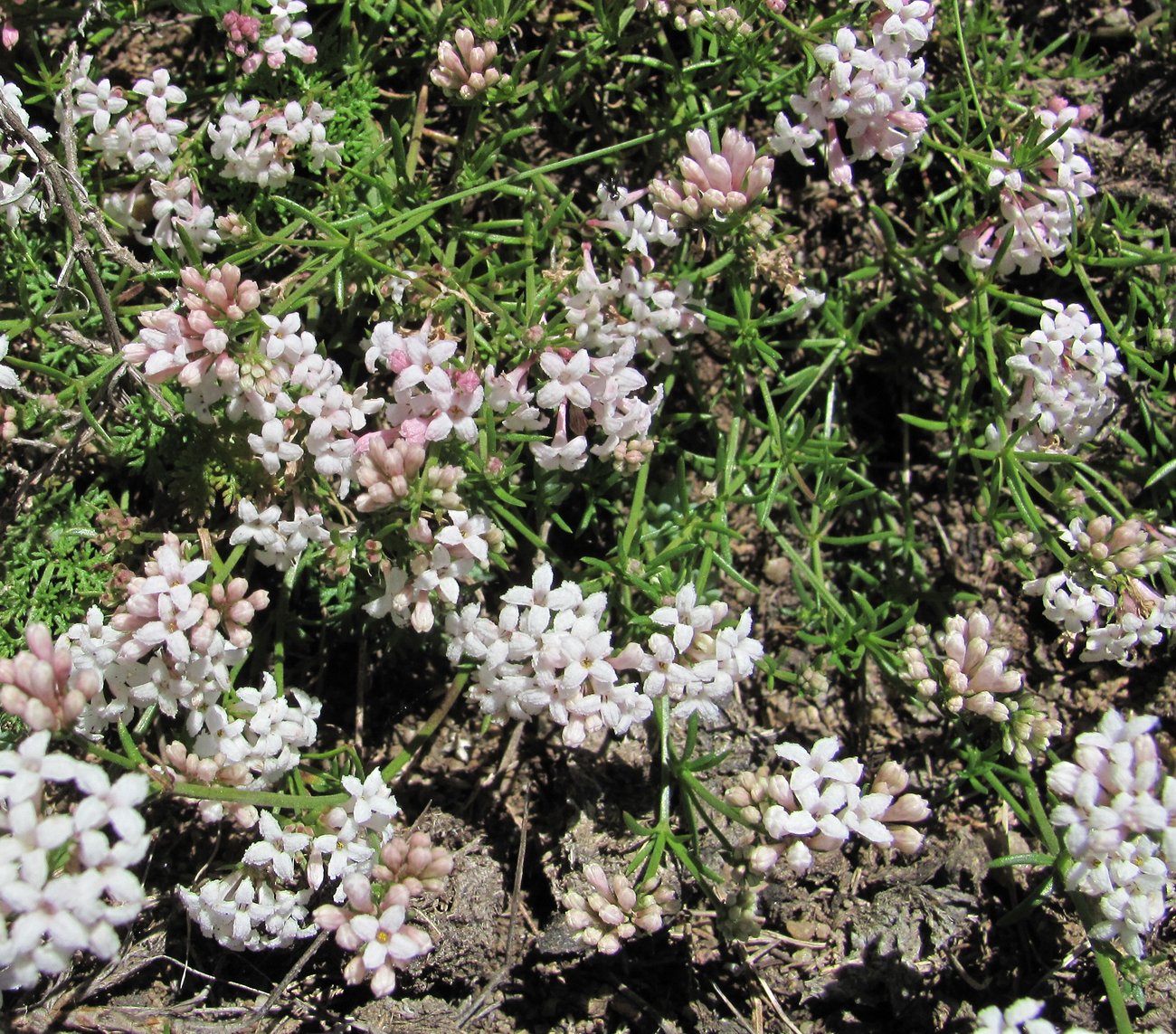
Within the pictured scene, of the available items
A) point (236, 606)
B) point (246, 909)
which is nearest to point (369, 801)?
point (246, 909)

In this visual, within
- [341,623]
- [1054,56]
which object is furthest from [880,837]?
[1054,56]

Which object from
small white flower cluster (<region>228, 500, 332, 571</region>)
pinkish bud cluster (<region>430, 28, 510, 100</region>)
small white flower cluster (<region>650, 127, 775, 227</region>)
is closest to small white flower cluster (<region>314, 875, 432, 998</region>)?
small white flower cluster (<region>228, 500, 332, 571</region>)

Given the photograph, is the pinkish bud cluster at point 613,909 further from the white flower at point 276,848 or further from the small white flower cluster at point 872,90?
the small white flower cluster at point 872,90

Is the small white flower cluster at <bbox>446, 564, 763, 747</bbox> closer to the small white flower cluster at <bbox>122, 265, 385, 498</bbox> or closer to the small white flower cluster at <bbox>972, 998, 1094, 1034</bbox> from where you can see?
the small white flower cluster at <bbox>122, 265, 385, 498</bbox>

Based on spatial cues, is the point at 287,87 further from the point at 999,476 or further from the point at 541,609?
the point at 999,476

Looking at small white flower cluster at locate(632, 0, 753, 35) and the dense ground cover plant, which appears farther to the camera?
small white flower cluster at locate(632, 0, 753, 35)

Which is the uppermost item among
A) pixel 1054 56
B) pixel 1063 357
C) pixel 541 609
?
pixel 1054 56
